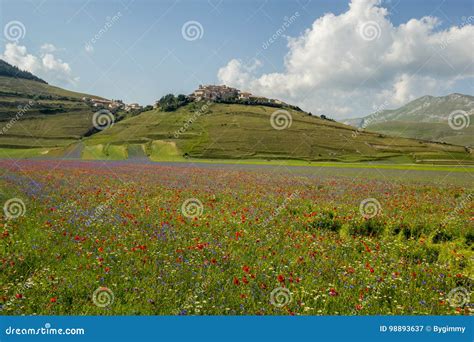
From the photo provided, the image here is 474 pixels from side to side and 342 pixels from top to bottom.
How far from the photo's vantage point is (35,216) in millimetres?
11180

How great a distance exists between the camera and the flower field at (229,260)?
5844mm

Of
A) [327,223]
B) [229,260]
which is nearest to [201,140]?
[327,223]

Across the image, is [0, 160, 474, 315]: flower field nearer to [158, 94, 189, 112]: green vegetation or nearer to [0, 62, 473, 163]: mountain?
[0, 62, 473, 163]: mountain

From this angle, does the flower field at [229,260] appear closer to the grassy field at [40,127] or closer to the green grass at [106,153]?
the green grass at [106,153]

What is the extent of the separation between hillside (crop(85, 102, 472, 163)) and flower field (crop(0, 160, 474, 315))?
246ft

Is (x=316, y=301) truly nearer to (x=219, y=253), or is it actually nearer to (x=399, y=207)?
(x=219, y=253)

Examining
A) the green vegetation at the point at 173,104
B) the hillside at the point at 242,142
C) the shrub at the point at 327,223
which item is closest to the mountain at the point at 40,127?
the hillside at the point at 242,142

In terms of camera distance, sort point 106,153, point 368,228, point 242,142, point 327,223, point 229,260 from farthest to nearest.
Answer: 1. point 242,142
2. point 106,153
3. point 327,223
4. point 368,228
5. point 229,260

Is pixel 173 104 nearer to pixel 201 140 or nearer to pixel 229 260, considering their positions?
pixel 201 140

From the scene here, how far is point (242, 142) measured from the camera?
126 meters

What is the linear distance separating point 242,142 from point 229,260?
11913cm

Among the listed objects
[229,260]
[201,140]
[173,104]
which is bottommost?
[229,260]

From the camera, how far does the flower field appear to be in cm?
584

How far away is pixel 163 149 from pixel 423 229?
94.2m
